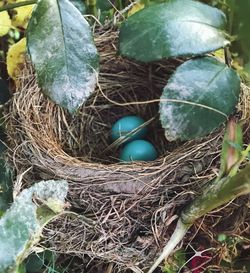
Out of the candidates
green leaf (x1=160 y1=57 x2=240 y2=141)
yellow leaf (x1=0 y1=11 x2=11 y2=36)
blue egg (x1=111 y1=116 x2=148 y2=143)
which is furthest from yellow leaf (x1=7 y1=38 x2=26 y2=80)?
green leaf (x1=160 y1=57 x2=240 y2=141)

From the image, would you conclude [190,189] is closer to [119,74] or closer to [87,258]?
[87,258]

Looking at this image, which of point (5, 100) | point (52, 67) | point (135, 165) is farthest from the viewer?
point (5, 100)

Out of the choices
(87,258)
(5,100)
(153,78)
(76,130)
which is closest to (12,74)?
(5,100)

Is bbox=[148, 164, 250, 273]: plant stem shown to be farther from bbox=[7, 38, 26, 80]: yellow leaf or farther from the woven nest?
bbox=[7, 38, 26, 80]: yellow leaf

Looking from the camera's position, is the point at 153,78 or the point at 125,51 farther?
the point at 153,78

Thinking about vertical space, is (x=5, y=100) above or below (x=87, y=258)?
above

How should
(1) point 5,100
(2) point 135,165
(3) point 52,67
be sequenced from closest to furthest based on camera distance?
(3) point 52,67 → (2) point 135,165 → (1) point 5,100

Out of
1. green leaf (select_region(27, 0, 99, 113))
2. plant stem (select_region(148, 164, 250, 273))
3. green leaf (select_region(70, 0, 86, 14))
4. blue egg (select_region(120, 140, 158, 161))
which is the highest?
green leaf (select_region(27, 0, 99, 113))
